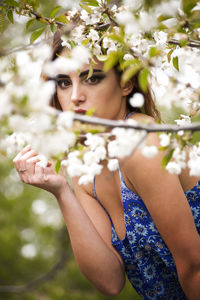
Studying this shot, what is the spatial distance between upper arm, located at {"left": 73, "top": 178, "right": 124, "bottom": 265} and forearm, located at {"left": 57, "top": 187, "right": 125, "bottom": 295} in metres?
0.07

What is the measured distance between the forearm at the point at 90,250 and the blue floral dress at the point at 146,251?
0.26 ft

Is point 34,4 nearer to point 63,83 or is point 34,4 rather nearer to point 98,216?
point 63,83

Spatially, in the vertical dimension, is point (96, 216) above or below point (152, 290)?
above

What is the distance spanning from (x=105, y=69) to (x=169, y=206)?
2.66 ft

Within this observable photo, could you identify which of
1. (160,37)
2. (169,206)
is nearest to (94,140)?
(160,37)

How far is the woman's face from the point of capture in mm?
1584

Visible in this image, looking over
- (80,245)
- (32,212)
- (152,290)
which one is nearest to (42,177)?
(80,245)

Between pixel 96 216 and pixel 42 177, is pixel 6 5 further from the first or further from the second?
pixel 96 216

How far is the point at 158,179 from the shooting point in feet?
4.73

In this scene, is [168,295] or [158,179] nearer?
[158,179]

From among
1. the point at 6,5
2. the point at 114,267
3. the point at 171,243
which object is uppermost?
the point at 6,5

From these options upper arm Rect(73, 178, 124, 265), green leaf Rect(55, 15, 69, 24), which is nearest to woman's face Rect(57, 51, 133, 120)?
green leaf Rect(55, 15, 69, 24)

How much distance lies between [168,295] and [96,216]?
0.54 meters

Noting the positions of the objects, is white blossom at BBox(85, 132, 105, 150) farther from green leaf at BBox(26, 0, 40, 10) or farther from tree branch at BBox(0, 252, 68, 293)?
tree branch at BBox(0, 252, 68, 293)
